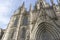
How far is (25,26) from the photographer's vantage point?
2234 centimetres

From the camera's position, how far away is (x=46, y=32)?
20469 mm

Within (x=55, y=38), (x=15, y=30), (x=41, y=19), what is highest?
(x=41, y=19)

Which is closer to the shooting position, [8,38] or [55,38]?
[55,38]

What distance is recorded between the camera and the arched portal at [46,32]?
19431mm

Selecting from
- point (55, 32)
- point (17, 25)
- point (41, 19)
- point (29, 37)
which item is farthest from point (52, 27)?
point (17, 25)

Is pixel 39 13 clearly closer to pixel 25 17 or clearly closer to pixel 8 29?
pixel 25 17

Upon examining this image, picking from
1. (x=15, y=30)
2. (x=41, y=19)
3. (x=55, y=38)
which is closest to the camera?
(x=55, y=38)

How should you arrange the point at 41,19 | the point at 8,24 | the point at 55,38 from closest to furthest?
the point at 55,38
the point at 41,19
the point at 8,24

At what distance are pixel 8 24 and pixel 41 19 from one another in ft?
→ 22.3

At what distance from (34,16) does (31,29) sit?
3.50 metres

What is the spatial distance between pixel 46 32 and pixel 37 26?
1.80m

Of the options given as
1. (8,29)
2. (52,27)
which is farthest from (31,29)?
(8,29)

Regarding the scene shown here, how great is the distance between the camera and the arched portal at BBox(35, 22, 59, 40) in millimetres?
19431

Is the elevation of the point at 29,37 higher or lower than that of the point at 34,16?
lower
